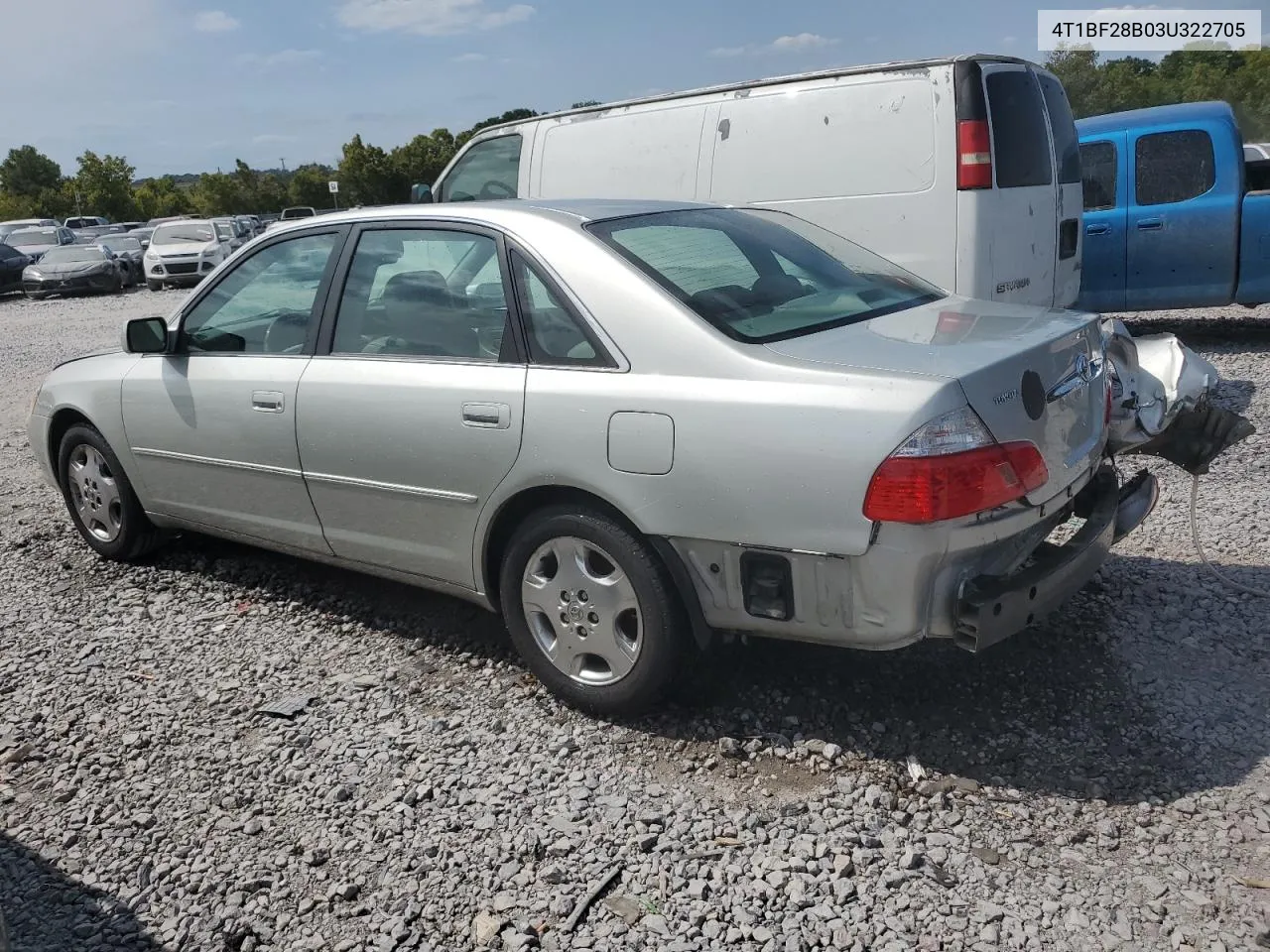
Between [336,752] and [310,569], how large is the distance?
1.79 m

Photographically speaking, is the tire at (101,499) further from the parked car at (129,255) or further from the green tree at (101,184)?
the green tree at (101,184)

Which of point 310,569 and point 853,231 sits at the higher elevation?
point 853,231

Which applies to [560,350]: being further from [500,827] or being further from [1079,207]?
[1079,207]

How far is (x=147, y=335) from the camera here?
4.63 meters

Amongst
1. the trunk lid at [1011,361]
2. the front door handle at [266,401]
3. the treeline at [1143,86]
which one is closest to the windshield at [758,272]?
the trunk lid at [1011,361]

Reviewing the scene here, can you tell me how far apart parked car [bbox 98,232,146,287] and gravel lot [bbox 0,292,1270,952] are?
23839 millimetres

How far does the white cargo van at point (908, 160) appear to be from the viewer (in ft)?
21.5

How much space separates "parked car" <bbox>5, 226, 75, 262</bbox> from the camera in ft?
97.9

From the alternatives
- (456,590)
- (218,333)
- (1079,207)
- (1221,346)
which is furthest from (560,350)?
(1221,346)

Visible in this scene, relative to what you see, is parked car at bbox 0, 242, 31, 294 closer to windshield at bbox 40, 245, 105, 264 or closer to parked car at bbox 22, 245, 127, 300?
parked car at bbox 22, 245, 127, 300

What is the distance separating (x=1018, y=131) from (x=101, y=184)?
67.8 meters

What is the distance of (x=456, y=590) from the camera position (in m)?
3.84

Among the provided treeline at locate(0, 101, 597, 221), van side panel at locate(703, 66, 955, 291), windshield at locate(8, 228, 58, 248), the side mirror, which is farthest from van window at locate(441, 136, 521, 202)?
treeline at locate(0, 101, 597, 221)

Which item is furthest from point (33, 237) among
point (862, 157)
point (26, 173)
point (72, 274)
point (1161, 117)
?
point (26, 173)
